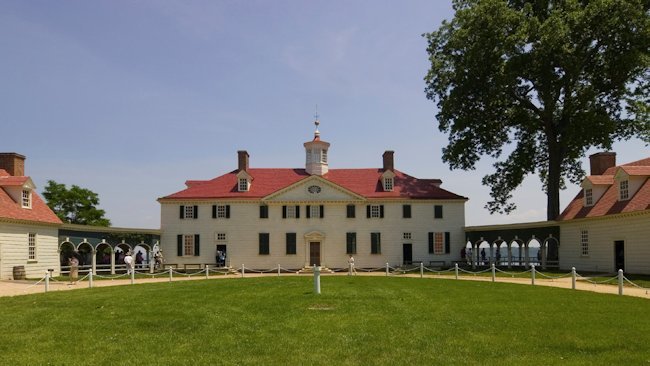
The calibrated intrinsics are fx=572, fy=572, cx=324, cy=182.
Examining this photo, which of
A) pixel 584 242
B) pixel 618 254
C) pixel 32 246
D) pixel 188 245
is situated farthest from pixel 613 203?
pixel 32 246

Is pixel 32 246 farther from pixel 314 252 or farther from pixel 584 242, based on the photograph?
pixel 584 242

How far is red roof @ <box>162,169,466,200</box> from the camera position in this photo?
140ft

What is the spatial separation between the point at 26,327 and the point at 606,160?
33870 mm

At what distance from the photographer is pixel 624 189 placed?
30000 millimetres

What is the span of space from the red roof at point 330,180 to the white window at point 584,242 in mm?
10919

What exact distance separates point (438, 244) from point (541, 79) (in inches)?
554

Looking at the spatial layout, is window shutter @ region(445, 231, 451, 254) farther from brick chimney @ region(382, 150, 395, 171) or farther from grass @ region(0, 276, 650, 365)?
grass @ region(0, 276, 650, 365)

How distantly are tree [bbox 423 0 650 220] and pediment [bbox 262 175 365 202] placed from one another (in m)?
7.82

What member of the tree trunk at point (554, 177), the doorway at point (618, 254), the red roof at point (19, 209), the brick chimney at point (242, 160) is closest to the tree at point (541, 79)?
the tree trunk at point (554, 177)

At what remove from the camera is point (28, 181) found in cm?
3222

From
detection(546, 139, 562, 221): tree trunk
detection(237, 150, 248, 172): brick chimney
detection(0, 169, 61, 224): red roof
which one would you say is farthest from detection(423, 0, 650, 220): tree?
detection(0, 169, 61, 224): red roof

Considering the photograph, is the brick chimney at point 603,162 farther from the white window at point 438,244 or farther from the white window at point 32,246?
the white window at point 32,246

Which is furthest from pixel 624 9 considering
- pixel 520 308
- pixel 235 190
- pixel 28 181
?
pixel 28 181

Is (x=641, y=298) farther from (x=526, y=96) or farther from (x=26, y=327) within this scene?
(x=526, y=96)
